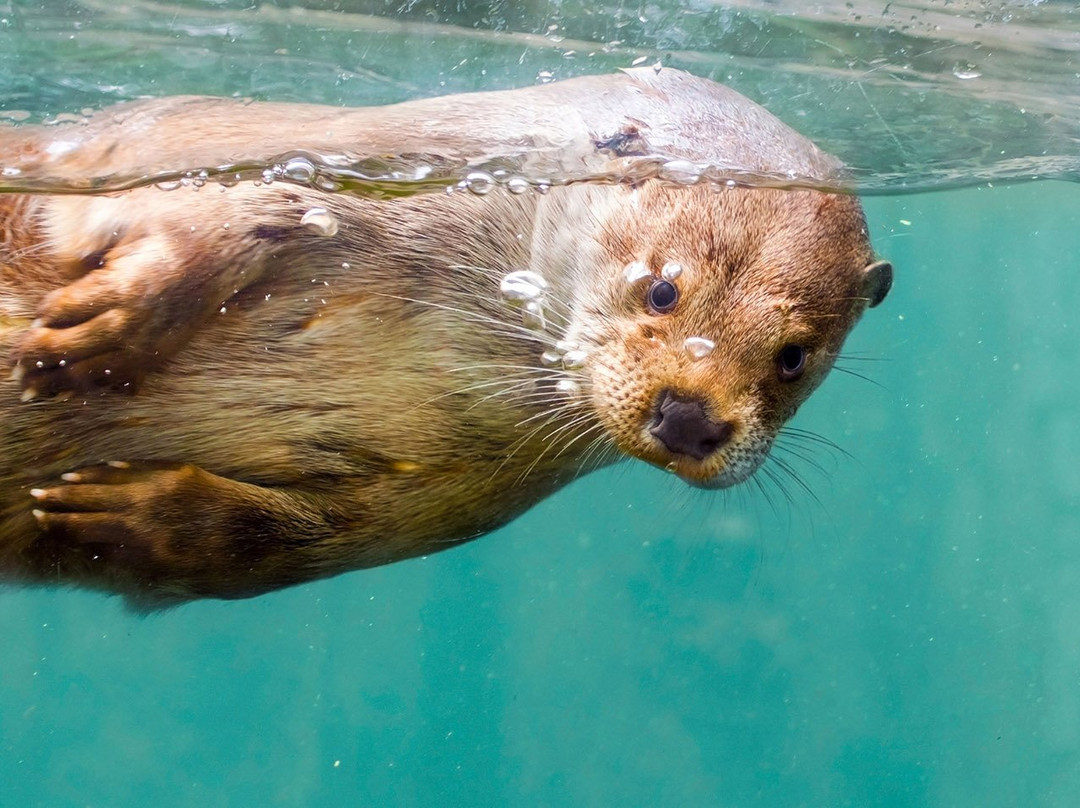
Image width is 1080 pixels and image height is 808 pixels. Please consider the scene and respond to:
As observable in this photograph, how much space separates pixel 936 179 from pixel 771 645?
9.49m

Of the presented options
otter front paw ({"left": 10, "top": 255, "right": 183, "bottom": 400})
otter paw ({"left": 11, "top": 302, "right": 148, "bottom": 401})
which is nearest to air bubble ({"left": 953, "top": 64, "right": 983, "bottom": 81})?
otter front paw ({"left": 10, "top": 255, "right": 183, "bottom": 400})

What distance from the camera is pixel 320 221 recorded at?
12.3ft

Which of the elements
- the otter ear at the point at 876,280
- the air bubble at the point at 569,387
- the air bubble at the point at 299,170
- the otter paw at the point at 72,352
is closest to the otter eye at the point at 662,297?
the air bubble at the point at 569,387

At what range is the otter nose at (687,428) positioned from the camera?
3131mm

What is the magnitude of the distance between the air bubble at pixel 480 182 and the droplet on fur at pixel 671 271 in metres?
0.93

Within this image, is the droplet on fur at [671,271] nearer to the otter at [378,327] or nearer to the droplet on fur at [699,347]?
the otter at [378,327]

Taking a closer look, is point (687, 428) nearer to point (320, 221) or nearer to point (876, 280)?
point (876, 280)

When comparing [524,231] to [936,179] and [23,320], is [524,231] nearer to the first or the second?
[23,320]

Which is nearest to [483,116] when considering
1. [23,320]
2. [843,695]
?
[23,320]

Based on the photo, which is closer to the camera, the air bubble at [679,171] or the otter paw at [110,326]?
the otter paw at [110,326]

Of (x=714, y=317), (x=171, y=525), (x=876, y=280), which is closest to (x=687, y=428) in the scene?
(x=714, y=317)

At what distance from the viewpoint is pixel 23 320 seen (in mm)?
3475

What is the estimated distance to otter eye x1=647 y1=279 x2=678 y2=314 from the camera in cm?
341

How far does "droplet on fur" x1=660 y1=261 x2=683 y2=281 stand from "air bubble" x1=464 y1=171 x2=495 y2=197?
0.93 metres
